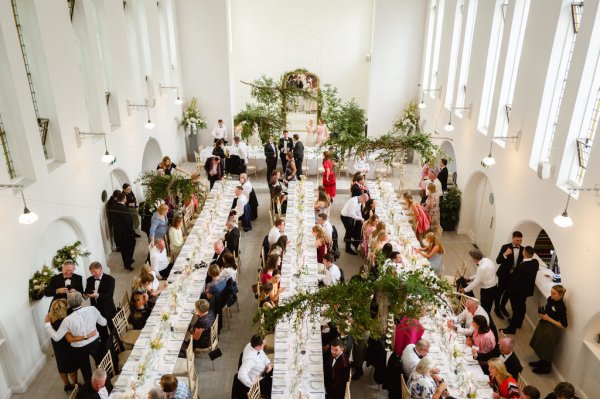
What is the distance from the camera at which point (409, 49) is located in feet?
61.1

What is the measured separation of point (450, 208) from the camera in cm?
1378

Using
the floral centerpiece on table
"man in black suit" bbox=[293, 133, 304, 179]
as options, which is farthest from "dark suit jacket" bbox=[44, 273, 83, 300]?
the floral centerpiece on table

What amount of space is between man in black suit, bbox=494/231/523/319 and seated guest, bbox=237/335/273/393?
533cm

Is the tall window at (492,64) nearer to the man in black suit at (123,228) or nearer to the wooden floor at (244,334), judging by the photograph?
the wooden floor at (244,334)

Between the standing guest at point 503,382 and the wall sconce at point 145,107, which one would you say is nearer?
the standing guest at point 503,382

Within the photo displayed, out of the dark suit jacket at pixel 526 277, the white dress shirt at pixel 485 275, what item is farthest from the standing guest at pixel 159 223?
the dark suit jacket at pixel 526 277

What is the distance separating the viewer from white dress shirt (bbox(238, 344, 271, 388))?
23.4 ft

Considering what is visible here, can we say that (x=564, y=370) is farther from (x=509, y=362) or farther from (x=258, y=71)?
(x=258, y=71)

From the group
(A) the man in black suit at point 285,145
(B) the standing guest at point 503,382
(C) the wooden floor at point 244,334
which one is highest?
(A) the man in black suit at point 285,145

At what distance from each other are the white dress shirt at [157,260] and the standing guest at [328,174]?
19.0ft

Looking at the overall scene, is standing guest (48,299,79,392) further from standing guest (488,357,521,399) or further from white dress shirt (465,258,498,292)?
white dress shirt (465,258,498,292)

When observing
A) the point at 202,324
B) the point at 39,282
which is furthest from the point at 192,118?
the point at 202,324

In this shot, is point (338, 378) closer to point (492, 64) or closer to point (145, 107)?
point (492, 64)

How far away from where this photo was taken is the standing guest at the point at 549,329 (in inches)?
333
